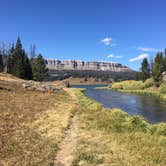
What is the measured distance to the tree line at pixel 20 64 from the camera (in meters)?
70.6

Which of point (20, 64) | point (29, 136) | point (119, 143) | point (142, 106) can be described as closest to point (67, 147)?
point (29, 136)

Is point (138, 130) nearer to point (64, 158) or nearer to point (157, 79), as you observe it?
point (64, 158)

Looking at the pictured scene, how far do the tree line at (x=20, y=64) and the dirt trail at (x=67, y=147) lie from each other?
5680cm

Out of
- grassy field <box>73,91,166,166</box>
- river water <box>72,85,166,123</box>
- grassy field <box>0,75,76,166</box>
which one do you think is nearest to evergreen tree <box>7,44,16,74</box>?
river water <box>72,85,166,123</box>

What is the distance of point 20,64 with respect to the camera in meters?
69.6

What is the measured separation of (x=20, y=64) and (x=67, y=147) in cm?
6043

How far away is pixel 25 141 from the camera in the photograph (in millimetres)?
11781

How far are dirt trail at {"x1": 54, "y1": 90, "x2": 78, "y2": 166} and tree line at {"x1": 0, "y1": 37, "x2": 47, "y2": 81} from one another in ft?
186

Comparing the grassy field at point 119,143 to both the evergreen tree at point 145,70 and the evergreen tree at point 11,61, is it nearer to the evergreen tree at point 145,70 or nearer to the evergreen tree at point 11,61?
the evergreen tree at point 11,61

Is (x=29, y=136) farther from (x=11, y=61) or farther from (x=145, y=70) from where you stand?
(x=145, y=70)

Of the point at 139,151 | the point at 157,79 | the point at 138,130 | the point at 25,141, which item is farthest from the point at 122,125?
the point at 157,79

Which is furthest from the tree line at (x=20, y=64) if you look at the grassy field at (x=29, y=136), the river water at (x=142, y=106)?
the grassy field at (x=29, y=136)

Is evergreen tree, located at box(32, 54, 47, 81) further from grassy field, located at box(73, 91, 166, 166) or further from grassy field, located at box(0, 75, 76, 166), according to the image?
grassy field, located at box(73, 91, 166, 166)

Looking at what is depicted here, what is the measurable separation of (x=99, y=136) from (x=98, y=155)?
120 inches
